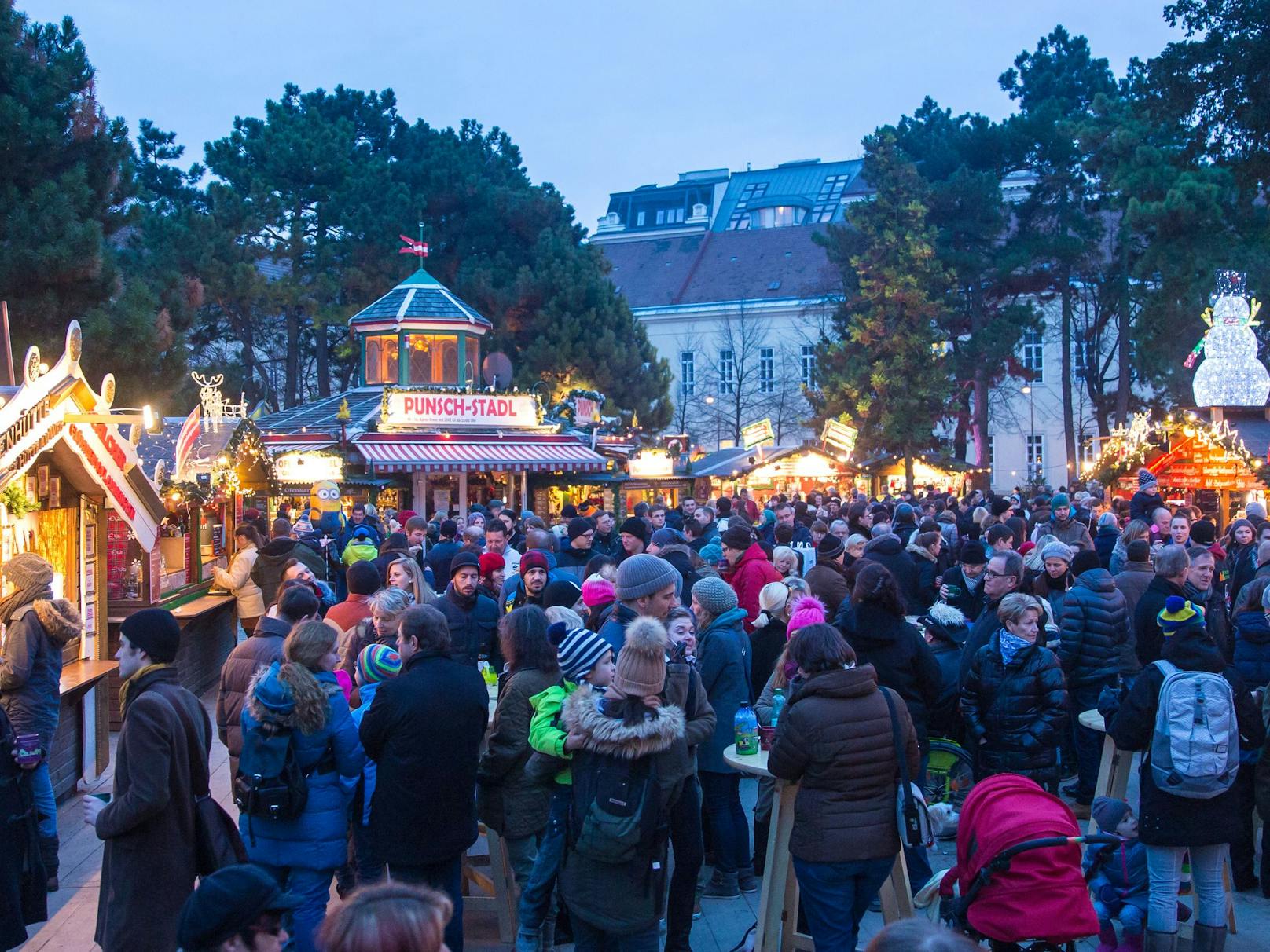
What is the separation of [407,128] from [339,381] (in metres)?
8.69

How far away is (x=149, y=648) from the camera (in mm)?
4535

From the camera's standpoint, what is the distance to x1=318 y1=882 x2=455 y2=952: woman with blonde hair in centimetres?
254

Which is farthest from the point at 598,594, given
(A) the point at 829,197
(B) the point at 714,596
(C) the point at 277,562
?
(A) the point at 829,197

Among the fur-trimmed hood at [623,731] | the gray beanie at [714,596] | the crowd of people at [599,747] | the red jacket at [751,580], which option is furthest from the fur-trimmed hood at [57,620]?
the red jacket at [751,580]

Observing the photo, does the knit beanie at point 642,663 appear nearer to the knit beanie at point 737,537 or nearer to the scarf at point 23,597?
the scarf at point 23,597

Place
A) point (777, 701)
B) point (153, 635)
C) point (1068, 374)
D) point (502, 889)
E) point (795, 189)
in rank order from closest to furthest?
point (153, 635)
point (502, 889)
point (777, 701)
point (1068, 374)
point (795, 189)

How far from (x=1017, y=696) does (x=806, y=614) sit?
1.23 m

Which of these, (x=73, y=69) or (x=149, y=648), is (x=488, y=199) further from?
(x=149, y=648)

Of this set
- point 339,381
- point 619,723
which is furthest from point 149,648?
point 339,381

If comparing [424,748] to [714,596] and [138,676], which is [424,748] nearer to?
[138,676]

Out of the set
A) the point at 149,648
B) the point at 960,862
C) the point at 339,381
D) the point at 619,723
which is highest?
the point at 339,381

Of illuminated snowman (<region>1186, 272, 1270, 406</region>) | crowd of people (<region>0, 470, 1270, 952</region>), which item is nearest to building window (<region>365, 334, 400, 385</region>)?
illuminated snowman (<region>1186, 272, 1270, 406</region>)

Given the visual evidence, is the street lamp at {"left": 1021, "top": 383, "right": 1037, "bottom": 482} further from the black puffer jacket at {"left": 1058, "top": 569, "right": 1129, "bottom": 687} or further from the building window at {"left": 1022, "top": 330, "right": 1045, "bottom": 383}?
the black puffer jacket at {"left": 1058, "top": 569, "right": 1129, "bottom": 687}

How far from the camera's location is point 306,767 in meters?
4.61
